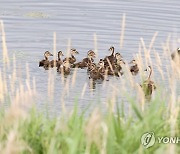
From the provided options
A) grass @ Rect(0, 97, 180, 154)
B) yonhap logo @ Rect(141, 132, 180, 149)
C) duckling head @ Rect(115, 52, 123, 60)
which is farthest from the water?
yonhap logo @ Rect(141, 132, 180, 149)

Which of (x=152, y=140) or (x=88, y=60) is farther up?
(x=88, y=60)

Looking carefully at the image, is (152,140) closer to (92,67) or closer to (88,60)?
(92,67)

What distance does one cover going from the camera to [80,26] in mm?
16531

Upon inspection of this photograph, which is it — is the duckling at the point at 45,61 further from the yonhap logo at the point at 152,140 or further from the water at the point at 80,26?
the yonhap logo at the point at 152,140

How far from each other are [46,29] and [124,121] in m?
9.84

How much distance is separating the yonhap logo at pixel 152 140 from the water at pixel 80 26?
503 centimetres

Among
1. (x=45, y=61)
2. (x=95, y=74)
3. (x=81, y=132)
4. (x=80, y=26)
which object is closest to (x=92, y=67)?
(x=95, y=74)

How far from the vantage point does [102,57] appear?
47.2 ft

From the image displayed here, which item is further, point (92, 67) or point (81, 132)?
point (92, 67)

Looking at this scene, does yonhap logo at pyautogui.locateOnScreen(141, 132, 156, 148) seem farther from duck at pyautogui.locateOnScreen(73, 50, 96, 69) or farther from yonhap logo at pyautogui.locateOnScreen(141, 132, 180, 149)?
duck at pyautogui.locateOnScreen(73, 50, 96, 69)

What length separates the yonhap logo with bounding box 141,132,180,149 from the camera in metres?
5.97

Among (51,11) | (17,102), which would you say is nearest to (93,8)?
(51,11)

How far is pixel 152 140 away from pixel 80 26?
10636 millimetres

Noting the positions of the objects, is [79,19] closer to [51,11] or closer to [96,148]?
[51,11]
